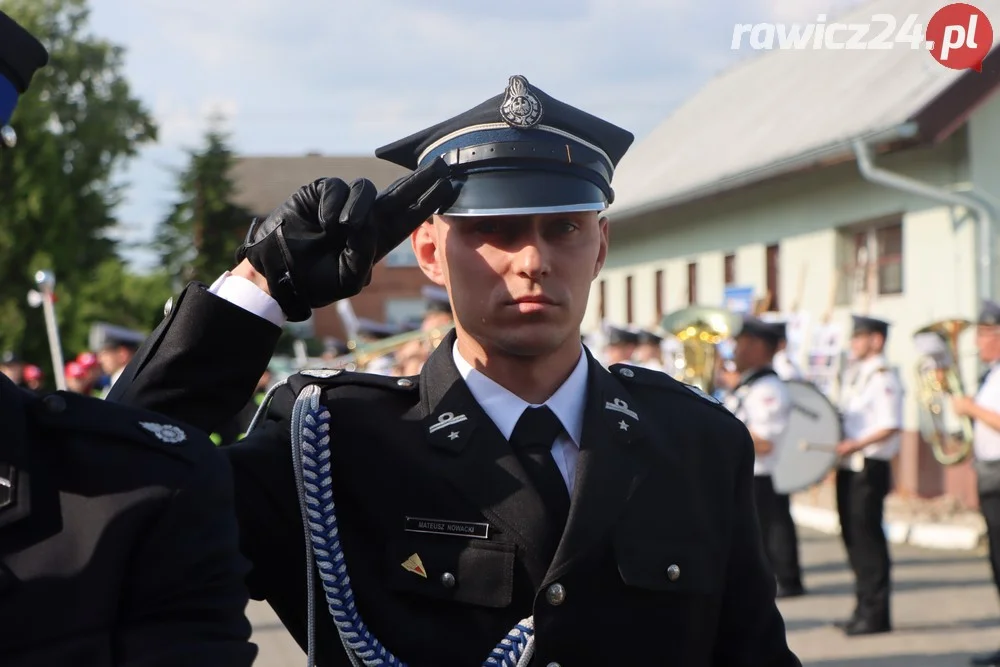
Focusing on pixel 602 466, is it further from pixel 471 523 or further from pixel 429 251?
pixel 429 251

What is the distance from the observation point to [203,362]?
2424mm

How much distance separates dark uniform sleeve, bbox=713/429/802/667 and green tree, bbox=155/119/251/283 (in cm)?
4314

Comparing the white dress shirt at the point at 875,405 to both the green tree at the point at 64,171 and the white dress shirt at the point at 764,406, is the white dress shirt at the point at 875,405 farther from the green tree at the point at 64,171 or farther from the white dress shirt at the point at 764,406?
the green tree at the point at 64,171

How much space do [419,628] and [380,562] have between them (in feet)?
0.45

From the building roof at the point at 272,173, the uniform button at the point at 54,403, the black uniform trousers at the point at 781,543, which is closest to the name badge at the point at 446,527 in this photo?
the uniform button at the point at 54,403

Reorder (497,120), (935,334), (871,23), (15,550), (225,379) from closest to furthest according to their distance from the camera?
(15,550) → (225,379) → (497,120) → (935,334) → (871,23)

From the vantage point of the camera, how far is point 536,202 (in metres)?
2.69

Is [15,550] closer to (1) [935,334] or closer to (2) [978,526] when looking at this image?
(1) [935,334]

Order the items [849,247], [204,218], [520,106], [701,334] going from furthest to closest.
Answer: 1. [204,218]
2. [849,247]
3. [701,334]
4. [520,106]

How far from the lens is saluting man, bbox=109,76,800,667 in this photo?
8.02ft

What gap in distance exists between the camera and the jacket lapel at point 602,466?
256 centimetres

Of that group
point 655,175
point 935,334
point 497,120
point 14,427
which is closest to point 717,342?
point 935,334

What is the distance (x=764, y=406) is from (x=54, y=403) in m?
8.66

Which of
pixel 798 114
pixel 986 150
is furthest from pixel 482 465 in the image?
pixel 798 114
